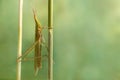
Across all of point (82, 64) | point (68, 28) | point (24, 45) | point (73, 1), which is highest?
point (73, 1)

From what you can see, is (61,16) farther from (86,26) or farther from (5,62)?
(5,62)

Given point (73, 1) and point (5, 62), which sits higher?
point (73, 1)

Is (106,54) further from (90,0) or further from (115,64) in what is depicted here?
(90,0)

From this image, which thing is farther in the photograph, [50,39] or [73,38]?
[73,38]

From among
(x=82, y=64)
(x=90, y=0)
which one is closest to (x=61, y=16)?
(x=90, y=0)

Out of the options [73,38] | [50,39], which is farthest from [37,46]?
[73,38]

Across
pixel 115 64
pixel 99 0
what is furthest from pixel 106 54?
pixel 99 0

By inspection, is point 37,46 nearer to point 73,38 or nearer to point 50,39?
point 50,39
